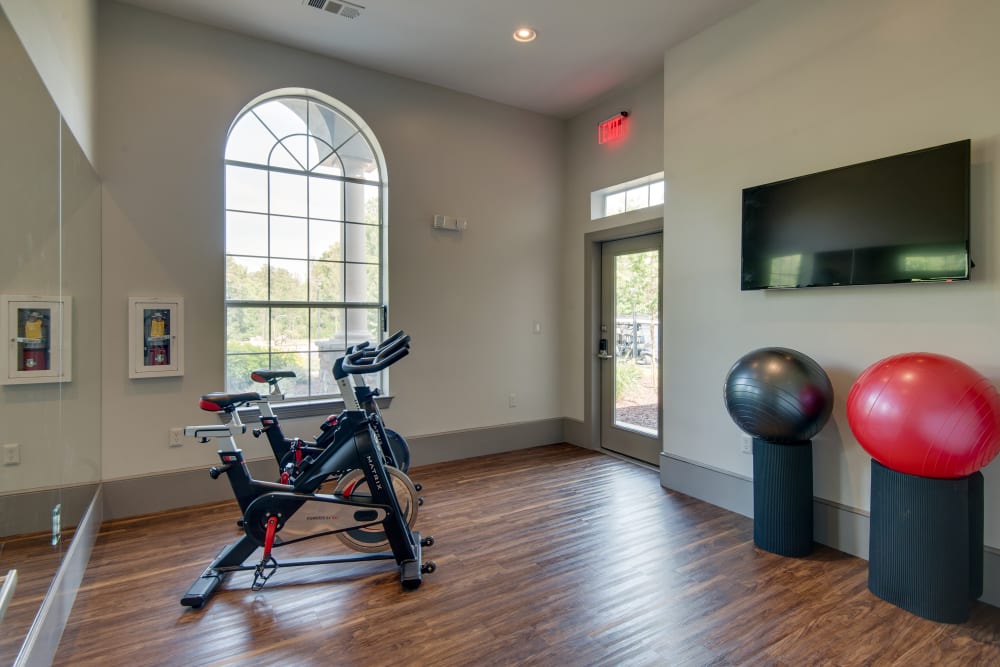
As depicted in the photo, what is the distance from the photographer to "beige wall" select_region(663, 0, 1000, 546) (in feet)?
8.32

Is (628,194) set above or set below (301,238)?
above

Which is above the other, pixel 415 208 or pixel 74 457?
pixel 415 208

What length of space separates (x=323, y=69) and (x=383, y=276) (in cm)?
172

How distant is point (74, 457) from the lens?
2562mm

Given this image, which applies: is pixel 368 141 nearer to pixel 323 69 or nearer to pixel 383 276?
pixel 323 69

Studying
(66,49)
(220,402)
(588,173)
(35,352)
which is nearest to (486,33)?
(588,173)

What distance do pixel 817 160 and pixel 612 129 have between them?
2136 millimetres

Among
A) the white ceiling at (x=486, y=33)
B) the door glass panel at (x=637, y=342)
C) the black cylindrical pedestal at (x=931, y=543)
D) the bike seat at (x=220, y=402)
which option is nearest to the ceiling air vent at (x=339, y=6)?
the white ceiling at (x=486, y=33)

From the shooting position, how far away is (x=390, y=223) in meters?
4.52

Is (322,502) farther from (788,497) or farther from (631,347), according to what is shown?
(631,347)

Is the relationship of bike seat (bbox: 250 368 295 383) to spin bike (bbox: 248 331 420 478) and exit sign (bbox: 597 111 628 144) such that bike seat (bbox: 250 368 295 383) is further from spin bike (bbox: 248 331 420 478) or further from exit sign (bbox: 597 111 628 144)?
exit sign (bbox: 597 111 628 144)

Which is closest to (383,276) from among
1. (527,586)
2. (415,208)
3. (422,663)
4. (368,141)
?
(415,208)

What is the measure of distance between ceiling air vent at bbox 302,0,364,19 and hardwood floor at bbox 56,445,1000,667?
344 cm

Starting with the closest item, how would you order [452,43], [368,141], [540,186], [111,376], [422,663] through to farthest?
[422,663] → [111,376] → [452,43] → [368,141] → [540,186]
